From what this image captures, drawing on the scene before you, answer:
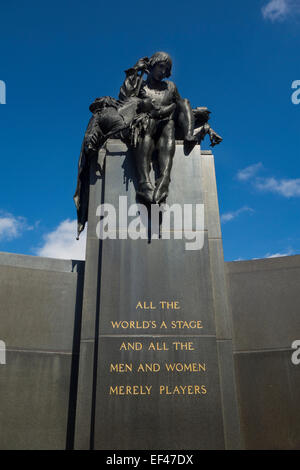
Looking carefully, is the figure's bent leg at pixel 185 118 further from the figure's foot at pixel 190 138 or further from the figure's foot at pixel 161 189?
the figure's foot at pixel 161 189

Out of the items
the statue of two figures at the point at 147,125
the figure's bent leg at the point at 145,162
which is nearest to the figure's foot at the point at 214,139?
the statue of two figures at the point at 147,125

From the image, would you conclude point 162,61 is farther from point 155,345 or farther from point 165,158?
point 155,345

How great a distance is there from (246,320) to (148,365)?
246 cm

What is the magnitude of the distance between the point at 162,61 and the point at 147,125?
2.22m

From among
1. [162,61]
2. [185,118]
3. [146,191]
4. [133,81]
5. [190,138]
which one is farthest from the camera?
[133,81]

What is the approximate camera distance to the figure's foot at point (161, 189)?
30.4 feet

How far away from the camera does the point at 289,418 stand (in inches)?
305

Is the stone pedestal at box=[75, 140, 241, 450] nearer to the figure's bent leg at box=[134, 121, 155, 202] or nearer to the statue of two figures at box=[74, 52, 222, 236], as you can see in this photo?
the figure's bent leg at box=[134, 121, 155, 202]

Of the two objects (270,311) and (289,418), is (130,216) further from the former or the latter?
(289,418)

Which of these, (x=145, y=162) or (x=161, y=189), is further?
(x=145, y=162)

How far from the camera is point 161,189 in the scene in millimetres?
9414

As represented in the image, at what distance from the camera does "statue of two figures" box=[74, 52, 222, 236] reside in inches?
385

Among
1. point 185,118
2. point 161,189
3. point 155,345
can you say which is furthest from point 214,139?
Answer: point 155,345
